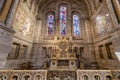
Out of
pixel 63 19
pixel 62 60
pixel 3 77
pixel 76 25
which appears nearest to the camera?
pixel 3 77

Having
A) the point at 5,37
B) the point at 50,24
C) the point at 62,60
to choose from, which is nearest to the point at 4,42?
the point at 5,37

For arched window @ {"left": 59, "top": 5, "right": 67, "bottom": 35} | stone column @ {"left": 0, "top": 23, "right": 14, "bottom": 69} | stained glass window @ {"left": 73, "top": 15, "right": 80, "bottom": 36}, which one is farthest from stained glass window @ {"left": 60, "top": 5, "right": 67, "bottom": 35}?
stone column @ {"left": 0, "top": 23, "right": 14, "bottom": 69}

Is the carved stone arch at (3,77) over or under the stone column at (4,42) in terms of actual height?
under

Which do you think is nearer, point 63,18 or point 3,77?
point 3,77

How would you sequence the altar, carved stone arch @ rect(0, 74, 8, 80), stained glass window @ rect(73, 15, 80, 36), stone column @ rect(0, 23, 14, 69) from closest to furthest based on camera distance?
carved stone arch @ rect(0, 74, 8, 80) < stone column @ rect(0, 23, 14, 69) < the altar < stained glass window @ rect(73, 15, 80, 36)

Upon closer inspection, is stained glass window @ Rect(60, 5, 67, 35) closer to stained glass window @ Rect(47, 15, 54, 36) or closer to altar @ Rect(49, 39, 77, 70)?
stained glass window @ Rect(47, 15, 54, 36)

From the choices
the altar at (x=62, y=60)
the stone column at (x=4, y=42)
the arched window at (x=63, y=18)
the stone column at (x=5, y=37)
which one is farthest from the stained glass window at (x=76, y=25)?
the stone column at (x=4, y=42)

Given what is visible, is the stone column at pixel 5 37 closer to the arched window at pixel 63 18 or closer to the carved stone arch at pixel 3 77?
the carved stone arch at pixel 3 77

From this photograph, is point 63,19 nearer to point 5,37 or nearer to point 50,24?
point 50,24

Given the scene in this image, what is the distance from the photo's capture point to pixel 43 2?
34.3 ft

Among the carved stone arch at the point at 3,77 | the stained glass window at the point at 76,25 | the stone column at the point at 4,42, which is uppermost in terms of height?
the stained glass window at the point at 76,25

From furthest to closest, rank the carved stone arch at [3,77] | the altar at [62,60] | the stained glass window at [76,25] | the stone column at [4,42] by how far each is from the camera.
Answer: the stained glass window at [76,25] → the altar at [62,60] → the stone column at [4,42] → the carved stone arch at [3,77]

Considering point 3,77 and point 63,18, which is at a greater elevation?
point 63,18

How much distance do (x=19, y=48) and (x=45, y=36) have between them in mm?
3577
